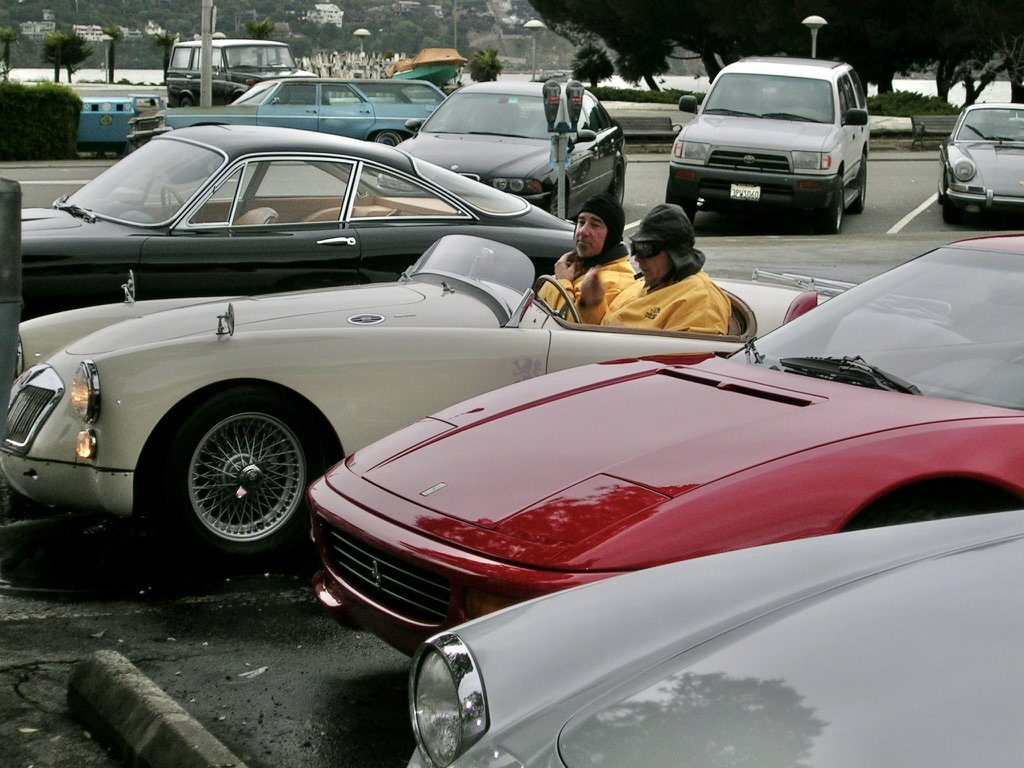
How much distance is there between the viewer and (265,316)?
5715 mm

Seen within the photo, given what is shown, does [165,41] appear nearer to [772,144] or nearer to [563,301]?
[772,144]

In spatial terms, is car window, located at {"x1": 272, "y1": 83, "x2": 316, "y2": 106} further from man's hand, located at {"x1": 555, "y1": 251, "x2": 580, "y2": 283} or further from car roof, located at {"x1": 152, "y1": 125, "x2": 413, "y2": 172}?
man's hand, located at {"x1": 555, "y1": 251, "x2": 580, "y2": 283}

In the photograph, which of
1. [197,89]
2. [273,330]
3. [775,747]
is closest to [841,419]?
[775,747]

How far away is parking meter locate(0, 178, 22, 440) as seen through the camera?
3953mm

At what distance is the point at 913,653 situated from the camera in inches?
86.6

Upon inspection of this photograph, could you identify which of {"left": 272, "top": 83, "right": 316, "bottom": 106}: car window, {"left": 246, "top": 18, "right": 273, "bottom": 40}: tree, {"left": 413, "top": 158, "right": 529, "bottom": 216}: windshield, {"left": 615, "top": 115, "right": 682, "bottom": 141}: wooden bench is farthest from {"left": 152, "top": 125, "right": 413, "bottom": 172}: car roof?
{"left": 246, "top": 18, "right": 273, "bottom": 40}: tree

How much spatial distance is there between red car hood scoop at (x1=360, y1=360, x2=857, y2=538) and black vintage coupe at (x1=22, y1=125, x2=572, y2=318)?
387 cm

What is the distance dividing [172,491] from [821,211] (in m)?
12.0

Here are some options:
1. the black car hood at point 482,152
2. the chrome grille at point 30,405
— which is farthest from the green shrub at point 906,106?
the chrome grille at point 30,405

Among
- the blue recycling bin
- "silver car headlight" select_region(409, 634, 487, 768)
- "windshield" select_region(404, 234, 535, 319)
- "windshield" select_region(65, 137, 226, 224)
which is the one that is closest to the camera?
"silver car headlight" select_region(409, 634, 487, 768)

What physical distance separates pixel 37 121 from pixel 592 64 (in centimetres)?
3220

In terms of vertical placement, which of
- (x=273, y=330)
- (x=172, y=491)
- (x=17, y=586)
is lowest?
(x=17, y=586)

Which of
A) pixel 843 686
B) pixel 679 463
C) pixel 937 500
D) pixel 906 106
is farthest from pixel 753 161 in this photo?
Answer: pixel 906 106

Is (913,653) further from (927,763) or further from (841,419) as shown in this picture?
(841,419)
